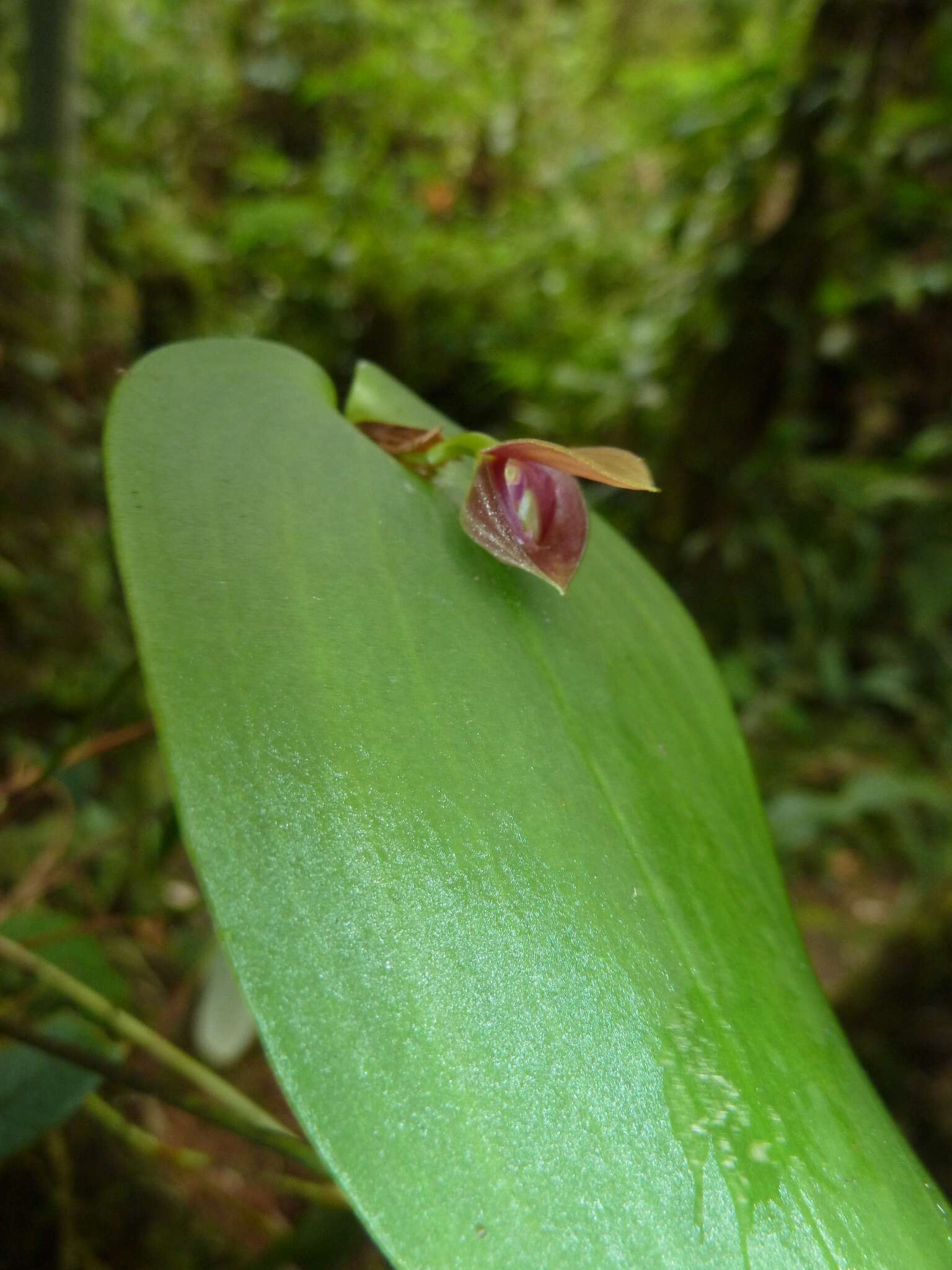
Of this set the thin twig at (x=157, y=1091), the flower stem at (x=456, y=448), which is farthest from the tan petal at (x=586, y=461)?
the thin twig at (x=157, y=1091)

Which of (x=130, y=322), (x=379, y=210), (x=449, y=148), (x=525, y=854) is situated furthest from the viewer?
(x=449, y=148)

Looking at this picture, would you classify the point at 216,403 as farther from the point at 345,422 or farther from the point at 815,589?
the point at 815,589

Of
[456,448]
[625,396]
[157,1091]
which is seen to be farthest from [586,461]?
[625,396]

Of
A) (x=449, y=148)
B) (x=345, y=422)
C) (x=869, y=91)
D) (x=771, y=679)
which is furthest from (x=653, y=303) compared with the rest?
(x=345, y=422)

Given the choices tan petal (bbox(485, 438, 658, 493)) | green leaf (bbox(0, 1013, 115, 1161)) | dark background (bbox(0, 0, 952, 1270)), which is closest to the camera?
tan petal (bbox(485, 438, 658, 493))

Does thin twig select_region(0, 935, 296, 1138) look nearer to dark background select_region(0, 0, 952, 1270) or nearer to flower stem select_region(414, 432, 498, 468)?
dark background select_region(0, 0, 952, 1270)

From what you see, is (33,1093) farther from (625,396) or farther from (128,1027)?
(625,396)

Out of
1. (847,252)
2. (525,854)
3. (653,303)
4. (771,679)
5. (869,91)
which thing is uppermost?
(869,91)

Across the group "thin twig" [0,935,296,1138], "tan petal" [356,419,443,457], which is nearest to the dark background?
"thin twig" [0,935,296,1138]
